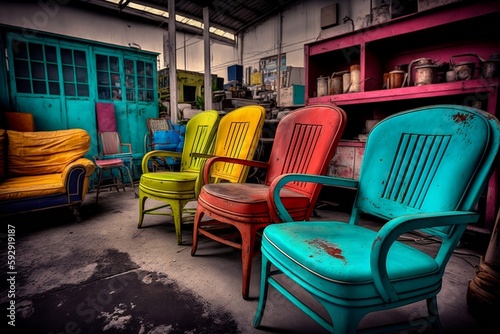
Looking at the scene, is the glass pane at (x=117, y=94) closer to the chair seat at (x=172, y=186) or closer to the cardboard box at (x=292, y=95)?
the cardboard box at (x=292, y=95)

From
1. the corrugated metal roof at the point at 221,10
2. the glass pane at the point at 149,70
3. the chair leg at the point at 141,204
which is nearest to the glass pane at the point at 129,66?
the glass pane at the point at 149,70

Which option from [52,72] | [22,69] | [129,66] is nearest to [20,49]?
[22,69]

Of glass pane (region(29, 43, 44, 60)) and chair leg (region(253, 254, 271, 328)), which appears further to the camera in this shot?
glass pane (region(29, 43, 44, 60))

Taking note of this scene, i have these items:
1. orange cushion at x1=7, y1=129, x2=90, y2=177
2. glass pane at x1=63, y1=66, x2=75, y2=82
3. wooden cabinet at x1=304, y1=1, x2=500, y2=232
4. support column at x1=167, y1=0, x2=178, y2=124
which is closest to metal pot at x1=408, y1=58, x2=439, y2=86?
wooden cabinet at x1=304, y1=1, x2=500, y2=232

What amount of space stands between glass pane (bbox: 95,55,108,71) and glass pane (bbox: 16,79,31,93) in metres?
→ 1.15

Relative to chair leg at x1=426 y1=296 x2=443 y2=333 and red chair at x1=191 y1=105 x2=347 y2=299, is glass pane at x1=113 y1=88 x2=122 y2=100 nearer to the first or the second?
red chair at x1=191 y1=105 x2=347 y2=299

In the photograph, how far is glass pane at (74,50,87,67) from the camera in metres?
4.81

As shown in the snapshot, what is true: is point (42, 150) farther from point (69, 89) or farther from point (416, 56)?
point (416, 56)

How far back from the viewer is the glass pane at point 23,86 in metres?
4.40

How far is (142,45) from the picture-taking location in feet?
32.1

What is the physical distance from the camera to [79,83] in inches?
192

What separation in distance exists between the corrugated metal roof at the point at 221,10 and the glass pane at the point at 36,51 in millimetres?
4271

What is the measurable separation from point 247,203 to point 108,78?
505cm

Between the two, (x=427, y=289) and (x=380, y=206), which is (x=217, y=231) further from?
(x=427, y=289)
